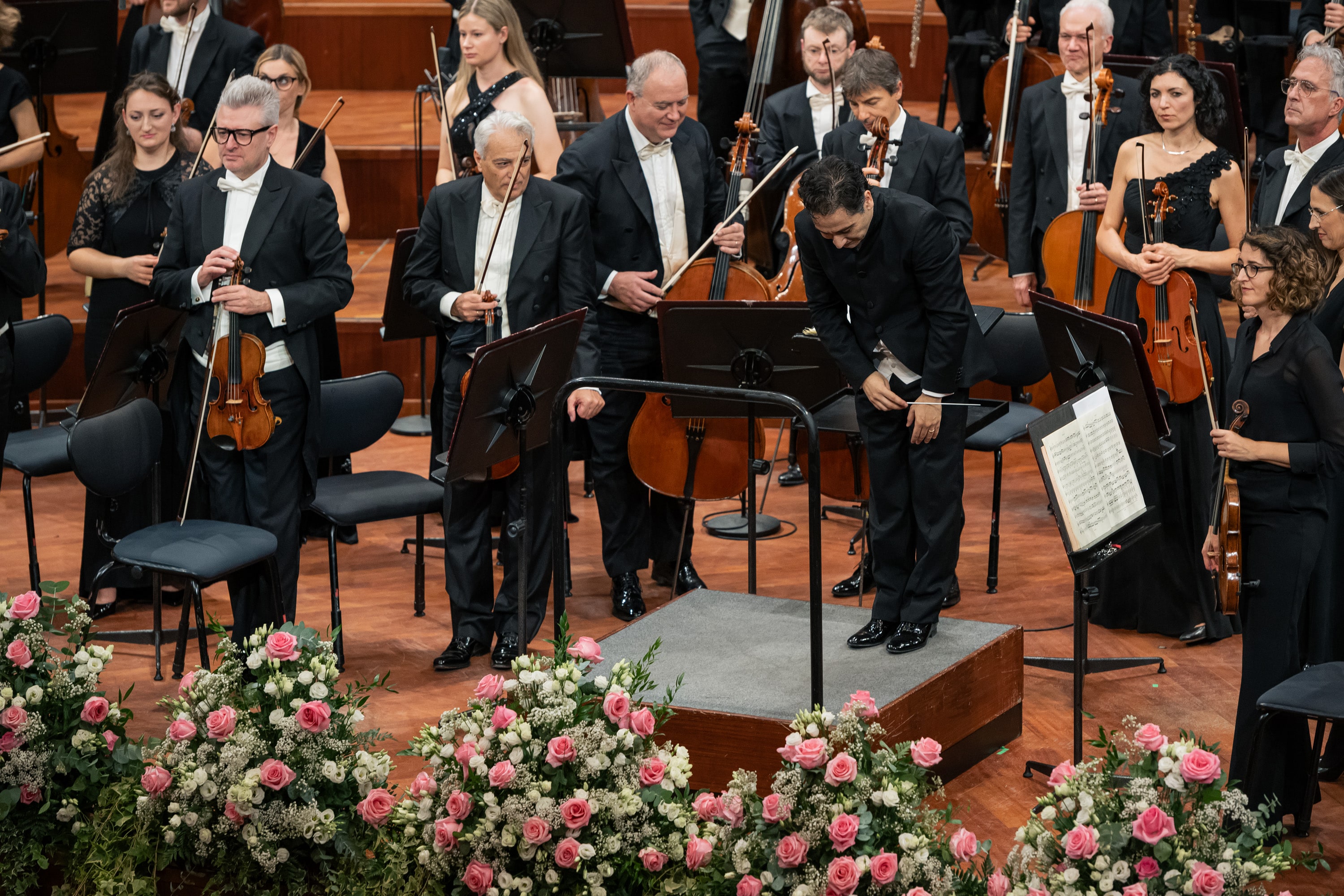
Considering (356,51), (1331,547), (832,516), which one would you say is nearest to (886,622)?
(1331,547)

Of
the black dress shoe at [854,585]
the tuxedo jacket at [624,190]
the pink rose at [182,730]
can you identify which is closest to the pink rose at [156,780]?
the pink rose at [182,730]

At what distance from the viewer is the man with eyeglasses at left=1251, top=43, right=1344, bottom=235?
15.6 feet

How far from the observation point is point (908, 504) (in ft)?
13.9

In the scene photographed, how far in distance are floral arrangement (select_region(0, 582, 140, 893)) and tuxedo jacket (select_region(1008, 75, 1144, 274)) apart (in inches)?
139

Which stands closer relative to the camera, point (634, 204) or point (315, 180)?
point (315, 180)

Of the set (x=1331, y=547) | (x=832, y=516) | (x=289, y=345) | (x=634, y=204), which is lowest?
(x=832, y=516)

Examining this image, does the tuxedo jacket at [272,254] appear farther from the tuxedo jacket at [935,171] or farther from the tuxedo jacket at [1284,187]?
the tuxedo jacket at [1284,187]

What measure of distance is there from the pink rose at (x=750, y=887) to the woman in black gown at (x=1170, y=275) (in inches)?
100

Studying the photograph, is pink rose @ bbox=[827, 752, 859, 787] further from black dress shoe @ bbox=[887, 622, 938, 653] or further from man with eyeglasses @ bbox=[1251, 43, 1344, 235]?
man with eyeglasses @ bbox=[1251, 43, 1344, 235]

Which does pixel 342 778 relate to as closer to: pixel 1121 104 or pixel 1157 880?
pixel 1157 880

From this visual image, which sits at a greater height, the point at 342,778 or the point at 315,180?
the point at 315,180

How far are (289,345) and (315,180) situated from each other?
1.55 ft

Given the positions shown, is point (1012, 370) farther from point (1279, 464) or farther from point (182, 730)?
point (182, 730)

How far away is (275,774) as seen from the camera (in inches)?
125
